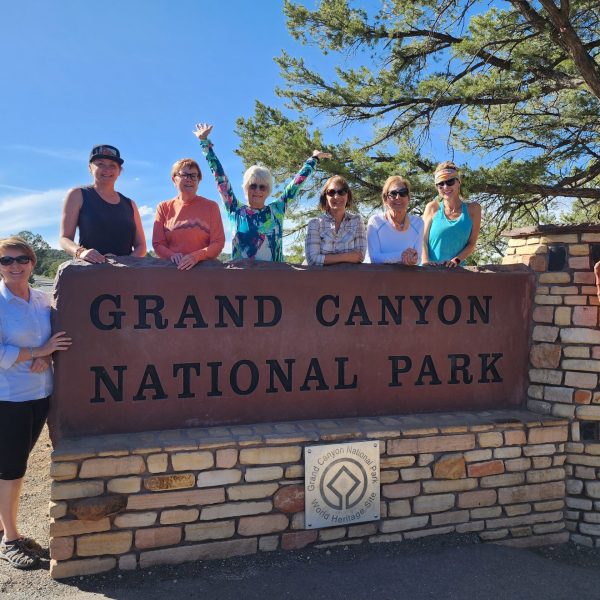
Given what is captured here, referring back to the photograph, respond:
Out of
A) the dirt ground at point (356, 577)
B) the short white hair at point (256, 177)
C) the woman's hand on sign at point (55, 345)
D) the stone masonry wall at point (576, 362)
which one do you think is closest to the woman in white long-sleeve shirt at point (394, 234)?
the short white hair at point (256, 177)

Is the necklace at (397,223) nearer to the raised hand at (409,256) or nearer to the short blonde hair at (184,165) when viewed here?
the raised hand at (409,256)

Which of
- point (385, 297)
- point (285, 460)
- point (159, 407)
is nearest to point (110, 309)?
point (159, 407)

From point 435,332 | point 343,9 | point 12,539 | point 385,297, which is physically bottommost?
point 12,539

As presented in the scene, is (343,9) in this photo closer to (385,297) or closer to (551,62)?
(551,62)

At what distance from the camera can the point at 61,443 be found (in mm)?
3150

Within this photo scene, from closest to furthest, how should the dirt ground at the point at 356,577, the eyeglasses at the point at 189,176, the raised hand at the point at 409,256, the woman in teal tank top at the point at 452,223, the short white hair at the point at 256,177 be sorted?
the dirt ground at the point at 356,577 < the eyeglasses at the point at 189,176 < the short white hair at the point at 256,177 < the raised hand at the point at 409,256 < the woman in teal tank top at the point at 452,223

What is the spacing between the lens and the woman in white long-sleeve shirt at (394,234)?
3812mm

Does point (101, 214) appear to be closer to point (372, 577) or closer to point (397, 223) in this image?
point (397, 223)

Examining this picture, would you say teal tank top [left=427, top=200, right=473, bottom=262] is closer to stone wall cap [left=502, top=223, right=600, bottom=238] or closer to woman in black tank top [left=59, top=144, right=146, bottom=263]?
stone wall cap [left=502, top=223, right=600, bottom=238]

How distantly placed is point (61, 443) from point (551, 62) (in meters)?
8.82

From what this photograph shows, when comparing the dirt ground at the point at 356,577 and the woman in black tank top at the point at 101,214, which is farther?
the woman in black tank top at the point at 101,214

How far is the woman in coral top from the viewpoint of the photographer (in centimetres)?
353

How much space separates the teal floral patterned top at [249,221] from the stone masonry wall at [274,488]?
122 centimetres

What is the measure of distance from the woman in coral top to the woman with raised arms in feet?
0.58
